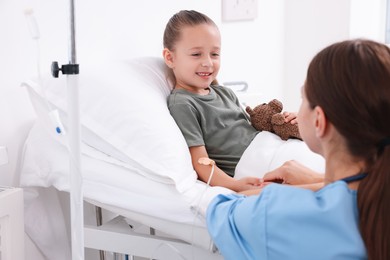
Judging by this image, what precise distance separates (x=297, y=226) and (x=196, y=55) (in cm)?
75

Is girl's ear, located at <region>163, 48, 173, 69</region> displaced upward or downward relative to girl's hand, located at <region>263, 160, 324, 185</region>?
upward

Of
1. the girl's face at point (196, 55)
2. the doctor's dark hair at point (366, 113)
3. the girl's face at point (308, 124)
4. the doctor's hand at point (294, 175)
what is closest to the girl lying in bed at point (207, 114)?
the girl's face at point (196, 55)

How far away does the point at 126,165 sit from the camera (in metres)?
1.22

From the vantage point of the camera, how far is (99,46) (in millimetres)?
1656

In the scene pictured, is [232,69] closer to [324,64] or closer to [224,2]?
[224,2]

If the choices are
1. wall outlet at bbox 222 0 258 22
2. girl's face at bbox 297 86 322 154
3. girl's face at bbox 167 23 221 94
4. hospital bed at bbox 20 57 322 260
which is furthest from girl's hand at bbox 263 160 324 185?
wall outlet at bbox 222 0 258 22

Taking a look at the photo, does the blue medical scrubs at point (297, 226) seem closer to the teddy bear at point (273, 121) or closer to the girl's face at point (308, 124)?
the girl's face at point (308, 124)

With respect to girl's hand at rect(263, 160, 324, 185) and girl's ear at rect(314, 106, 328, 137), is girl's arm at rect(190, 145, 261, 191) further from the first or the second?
girl's ear at rect(314, 106, 328, 137)

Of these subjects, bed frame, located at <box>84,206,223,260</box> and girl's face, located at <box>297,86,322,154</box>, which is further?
bed frame, located at <box>84,206,223,260</box>

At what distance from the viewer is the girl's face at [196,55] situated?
1485 mm

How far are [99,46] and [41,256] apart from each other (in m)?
0.66

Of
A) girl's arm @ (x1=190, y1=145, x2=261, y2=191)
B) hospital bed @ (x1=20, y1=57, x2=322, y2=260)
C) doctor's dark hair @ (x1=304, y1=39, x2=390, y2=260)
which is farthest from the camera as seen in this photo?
girl's arm @ (x1=190, y1=145, x2=261, y2=191)

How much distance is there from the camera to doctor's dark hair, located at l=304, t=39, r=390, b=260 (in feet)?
2.70

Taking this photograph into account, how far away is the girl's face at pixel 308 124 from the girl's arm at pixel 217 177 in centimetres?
29
